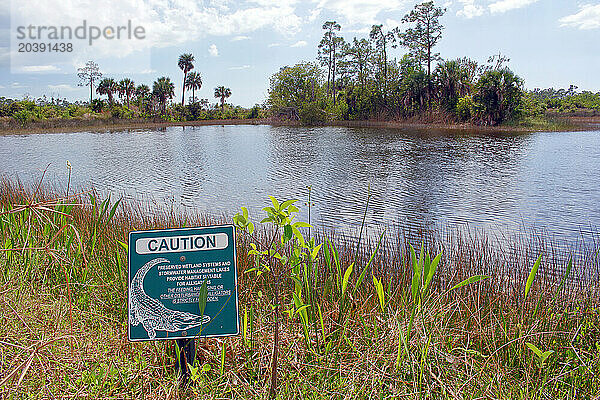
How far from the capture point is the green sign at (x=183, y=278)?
75.1 inches

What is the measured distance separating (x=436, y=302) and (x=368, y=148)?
1399 centimetres

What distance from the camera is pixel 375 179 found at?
32.0ft

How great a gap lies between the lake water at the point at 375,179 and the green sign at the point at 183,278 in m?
3.17

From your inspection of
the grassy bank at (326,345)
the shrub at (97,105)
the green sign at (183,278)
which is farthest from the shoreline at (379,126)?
the green sign at (183,278)

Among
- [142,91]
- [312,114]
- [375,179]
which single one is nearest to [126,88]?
[142,91]

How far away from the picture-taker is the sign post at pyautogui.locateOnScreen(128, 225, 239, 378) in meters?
1.91

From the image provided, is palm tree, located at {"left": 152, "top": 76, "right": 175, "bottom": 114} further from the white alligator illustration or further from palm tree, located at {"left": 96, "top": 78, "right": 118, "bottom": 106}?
the white alligator illustration

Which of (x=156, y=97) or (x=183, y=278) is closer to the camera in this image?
(x=183, y=278)

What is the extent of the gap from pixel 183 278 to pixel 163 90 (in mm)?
54535

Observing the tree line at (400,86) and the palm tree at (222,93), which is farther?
the palm tree at (222,93)

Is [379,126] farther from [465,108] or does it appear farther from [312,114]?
[312,114]

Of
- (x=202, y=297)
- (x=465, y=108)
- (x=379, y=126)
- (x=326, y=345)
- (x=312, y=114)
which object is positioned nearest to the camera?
(x=202, y=297)

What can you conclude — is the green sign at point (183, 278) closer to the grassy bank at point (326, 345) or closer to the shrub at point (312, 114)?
the grassy bank at point (326, 345)

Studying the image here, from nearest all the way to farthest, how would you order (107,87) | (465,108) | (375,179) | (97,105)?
(375,179) < (465,108) < (97,105) < (107,87)
